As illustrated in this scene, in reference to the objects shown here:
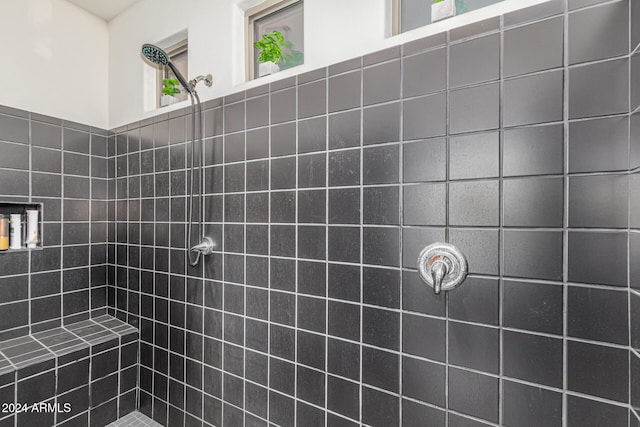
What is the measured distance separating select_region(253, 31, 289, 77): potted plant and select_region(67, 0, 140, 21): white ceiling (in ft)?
3.88

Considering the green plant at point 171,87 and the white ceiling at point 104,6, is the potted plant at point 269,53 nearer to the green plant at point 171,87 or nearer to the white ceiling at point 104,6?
the green plant at point 171,87

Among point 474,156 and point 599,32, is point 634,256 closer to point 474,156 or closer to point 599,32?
point 474,156

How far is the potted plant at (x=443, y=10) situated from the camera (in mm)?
1020

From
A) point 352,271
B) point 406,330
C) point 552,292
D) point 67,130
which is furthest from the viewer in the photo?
point 67,130

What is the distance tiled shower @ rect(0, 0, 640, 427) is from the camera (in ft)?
2.60

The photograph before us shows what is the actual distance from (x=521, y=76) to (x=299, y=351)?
4.09 ft

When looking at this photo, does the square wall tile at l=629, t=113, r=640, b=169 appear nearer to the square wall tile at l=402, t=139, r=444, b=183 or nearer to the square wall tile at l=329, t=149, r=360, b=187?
the square wall tile at l=402, t=139, r=444, b=183

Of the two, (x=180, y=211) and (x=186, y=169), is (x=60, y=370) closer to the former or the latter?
(x=180, y=211)

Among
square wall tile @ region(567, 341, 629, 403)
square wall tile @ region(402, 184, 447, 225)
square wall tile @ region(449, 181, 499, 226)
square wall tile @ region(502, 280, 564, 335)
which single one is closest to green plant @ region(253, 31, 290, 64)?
square wall tile @ region(402, 184, 447, 225)

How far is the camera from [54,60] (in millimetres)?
1830

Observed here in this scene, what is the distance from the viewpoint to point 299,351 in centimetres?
126

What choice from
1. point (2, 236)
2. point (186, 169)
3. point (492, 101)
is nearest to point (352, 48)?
point (492, 101)

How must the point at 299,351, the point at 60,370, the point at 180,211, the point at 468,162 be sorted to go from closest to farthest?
1. the point at 468,162
2. the point at 299,351
3. the point at 60,370
4. the point at 180,211

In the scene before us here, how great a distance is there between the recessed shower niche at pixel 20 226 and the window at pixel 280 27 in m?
1.49
